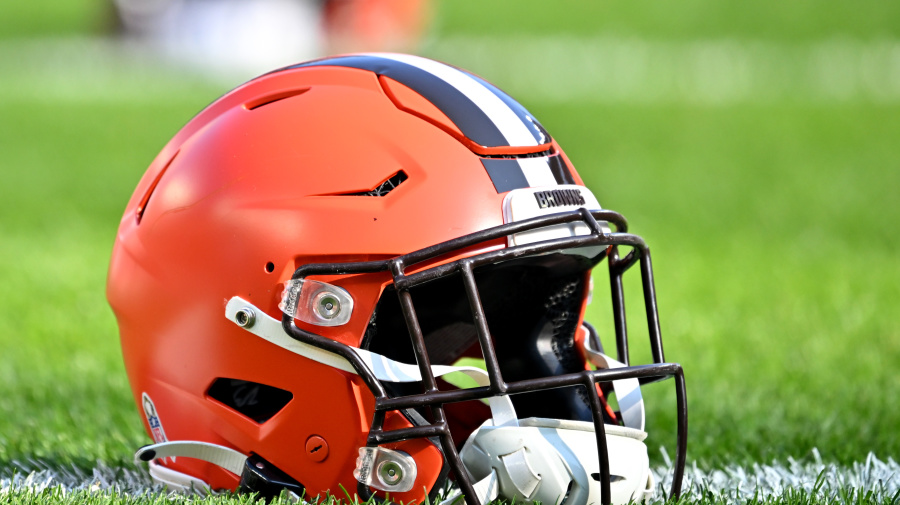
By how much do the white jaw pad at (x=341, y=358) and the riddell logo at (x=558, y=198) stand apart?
0.37 metres

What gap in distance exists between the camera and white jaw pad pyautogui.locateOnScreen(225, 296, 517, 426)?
204 cm

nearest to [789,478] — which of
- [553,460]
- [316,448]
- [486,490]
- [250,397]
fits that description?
[553,460]

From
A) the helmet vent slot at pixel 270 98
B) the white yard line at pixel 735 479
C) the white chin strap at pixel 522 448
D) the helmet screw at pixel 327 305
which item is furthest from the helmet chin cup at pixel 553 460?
the helmet vent slot at pixel 270 98

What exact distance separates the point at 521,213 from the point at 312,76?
62cm

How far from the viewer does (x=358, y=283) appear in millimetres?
2045

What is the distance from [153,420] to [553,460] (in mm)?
926

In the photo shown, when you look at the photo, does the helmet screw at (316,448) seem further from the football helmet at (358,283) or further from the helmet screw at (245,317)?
the helmet screw at (245,317)

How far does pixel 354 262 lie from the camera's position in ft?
6.64

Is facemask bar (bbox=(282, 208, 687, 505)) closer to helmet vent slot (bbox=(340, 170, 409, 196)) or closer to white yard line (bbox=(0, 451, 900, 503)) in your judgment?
helmet vent slot (bbox=(340, 170, 409, 196))

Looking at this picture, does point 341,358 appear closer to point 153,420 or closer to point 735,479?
point 153,420

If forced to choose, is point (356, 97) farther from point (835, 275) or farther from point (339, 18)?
point (339, 18)

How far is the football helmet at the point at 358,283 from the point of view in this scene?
2020mm

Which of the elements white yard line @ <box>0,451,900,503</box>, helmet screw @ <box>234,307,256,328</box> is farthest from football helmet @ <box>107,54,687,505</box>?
white yard line @ <box>0,451,900,503</box>

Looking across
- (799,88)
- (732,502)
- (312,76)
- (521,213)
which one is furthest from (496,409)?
(799,88)
